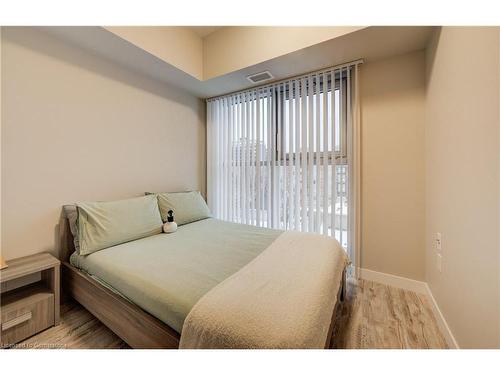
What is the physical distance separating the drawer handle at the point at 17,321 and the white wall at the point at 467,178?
2.55 metres

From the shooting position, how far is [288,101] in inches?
96.5

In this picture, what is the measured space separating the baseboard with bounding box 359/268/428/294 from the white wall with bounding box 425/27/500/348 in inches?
10.5

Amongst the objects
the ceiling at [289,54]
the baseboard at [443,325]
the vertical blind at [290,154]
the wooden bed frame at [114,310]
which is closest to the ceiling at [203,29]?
the ceiling at [289,54]

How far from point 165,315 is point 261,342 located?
0.52 meters

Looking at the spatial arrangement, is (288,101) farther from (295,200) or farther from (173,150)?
(173,150)

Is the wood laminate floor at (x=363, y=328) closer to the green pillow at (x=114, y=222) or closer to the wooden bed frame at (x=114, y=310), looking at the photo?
the wooden bed frame at (x=114, y=310)

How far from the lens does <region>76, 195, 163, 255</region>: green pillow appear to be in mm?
1526

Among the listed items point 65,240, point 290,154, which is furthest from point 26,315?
point 290,154

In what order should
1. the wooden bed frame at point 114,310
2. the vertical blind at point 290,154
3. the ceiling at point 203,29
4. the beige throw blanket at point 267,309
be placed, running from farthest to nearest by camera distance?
1. the ceiling at point 203,29
2. the vertical blind at point 290,154
3. the wooden bed frame at point 114,310
4. the beige throw blanket at point 267,309

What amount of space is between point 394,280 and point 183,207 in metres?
2.39

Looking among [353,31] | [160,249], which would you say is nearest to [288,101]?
[353,31]

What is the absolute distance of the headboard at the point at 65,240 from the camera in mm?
1686

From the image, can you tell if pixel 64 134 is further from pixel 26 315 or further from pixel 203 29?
pixel 203 29

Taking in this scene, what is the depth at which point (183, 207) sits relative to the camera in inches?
91.0
